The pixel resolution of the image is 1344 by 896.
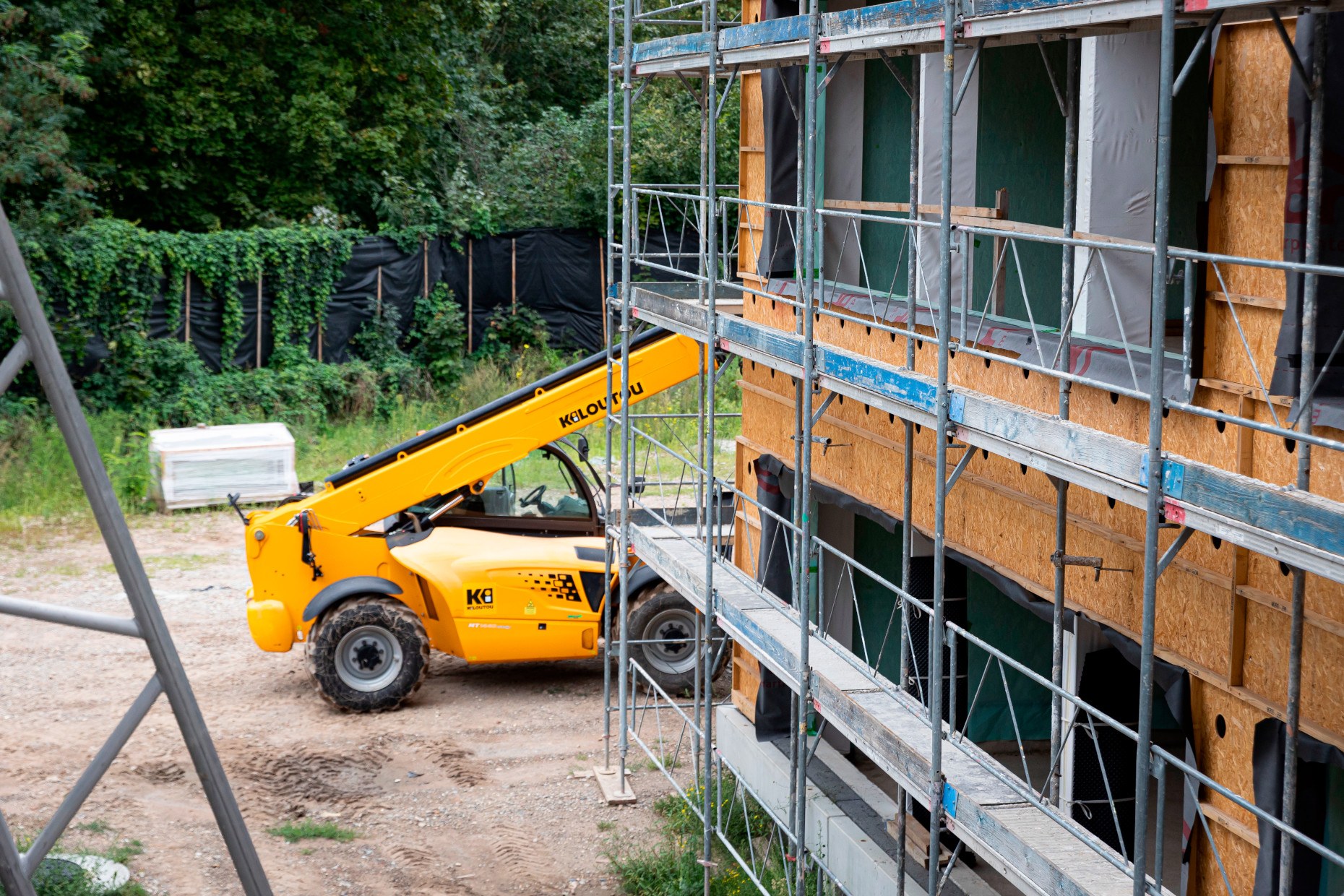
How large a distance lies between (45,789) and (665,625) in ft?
18.5

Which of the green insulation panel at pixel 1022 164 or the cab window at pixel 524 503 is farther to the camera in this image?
the cab window at pixel 524 503

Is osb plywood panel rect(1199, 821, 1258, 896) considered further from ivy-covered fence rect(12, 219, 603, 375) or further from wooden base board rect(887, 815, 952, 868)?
ivy-covered fence rect(12, 219, 603, 375)

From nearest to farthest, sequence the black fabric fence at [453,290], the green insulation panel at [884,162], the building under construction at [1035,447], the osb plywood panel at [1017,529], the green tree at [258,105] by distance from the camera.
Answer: the building under construction at [1035,447] < the osb plywood panel at [1017,529] < the green insulation panel at [884,162] < the black fabric fence at [453,290] < the green tree at [258,105]

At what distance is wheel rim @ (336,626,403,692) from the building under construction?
256 centimetres

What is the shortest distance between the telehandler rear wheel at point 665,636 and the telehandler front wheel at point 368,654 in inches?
81.0

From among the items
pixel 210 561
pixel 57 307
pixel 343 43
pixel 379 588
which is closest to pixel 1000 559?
pixel 379 588

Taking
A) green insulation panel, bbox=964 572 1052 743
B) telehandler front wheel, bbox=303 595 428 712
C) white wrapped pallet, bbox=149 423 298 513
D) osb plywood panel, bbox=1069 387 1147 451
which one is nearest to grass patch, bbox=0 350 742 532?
white wrapped pallet, bbox=149 423 298 513

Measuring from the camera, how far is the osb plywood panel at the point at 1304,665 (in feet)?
17.0

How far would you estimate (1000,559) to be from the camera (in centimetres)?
774

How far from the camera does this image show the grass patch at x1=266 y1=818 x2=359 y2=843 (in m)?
10.8

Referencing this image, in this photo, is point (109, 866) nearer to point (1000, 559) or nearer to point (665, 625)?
point (665, 625)

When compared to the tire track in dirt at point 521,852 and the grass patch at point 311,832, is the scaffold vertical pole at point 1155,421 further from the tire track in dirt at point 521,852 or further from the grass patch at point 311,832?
the grass patch at point 311,832

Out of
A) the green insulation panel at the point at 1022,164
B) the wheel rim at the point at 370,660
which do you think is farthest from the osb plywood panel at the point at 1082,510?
the wheel rim at the point at 370,660

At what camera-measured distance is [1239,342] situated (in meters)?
5.64
